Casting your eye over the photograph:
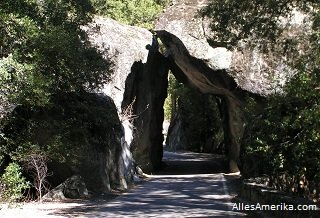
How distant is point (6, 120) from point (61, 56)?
273 centimetres

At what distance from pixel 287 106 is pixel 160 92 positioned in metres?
21.9

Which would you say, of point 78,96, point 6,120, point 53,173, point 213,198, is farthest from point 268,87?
point 6,120

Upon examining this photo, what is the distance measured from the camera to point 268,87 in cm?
2109

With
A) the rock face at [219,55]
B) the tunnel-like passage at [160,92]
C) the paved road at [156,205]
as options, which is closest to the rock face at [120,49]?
the tunnel-like passage at [160,92]

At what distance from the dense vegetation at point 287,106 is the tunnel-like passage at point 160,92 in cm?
737

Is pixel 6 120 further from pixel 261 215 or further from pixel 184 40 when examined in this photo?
pixel 184 40

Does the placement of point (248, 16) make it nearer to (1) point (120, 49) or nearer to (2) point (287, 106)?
(2) point (287, 106)

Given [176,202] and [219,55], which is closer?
[176,202]

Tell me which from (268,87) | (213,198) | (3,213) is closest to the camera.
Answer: (3,213)

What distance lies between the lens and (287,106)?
33.7 ft

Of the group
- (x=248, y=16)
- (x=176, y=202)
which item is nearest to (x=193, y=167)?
(x=176, y=202)

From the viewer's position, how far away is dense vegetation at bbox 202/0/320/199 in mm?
8352

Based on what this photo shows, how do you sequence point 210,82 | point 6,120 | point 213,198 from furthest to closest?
point 210,82 < point 213,198 < point 6,120

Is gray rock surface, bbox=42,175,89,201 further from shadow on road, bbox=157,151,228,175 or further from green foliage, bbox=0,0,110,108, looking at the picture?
shadow on road, bbox=157,151,228,175
